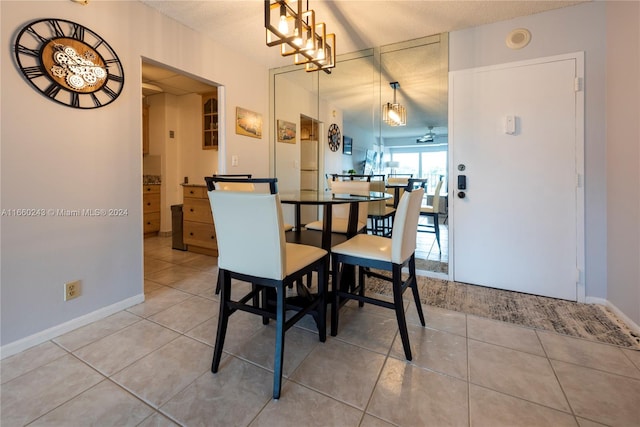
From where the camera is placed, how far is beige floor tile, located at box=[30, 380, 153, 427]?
119 centimetres

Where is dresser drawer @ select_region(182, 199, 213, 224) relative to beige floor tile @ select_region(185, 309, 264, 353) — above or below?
above

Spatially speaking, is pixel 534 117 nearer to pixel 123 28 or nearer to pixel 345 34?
pixel 345 34

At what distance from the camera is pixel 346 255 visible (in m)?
1.78

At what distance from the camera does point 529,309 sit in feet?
7.39

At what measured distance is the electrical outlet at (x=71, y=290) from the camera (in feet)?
6.22

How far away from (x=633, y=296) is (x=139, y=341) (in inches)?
128

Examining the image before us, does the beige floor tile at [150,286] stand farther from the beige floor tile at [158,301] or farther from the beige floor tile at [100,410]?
the beige floor tile at [100,410]

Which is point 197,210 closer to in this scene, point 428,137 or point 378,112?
point 378,112

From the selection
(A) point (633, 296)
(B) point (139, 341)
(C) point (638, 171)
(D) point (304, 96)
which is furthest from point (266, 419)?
(D) point (304, 96)

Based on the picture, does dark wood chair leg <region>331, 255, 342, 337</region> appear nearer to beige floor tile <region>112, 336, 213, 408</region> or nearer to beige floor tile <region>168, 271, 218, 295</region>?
beige floor tile <region>112, 336, 213, 408</region>

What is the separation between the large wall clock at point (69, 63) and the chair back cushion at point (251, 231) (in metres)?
1.35

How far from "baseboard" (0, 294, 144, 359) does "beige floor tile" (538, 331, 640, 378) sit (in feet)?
9.48

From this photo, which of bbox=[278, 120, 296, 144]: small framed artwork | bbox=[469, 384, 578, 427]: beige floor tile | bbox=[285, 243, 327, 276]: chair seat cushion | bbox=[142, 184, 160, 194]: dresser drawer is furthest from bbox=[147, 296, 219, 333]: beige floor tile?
bbox=[142, 184, 160, 194]: dresser drawer

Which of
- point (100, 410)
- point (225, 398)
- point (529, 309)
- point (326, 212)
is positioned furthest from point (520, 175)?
point (100, 410)
